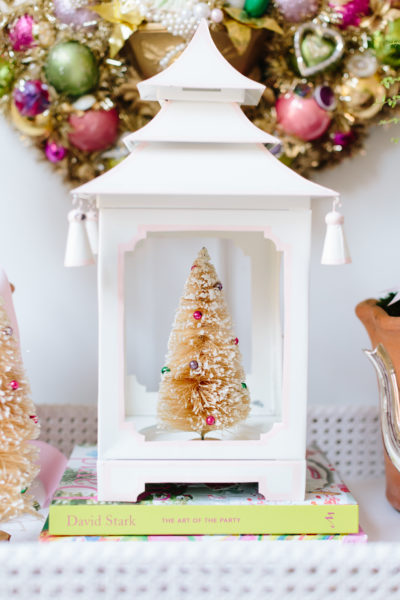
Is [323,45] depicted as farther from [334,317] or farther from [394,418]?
[394,418]

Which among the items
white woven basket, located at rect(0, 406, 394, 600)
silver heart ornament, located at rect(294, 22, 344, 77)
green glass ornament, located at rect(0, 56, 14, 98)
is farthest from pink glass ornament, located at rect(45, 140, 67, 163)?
white woven basket, located at rect(0, 406, 394, 600)

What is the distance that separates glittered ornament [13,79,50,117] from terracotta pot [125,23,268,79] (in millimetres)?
173

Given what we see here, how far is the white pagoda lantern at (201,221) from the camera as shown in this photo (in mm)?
752

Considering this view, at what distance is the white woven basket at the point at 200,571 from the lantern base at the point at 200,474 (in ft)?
0.37

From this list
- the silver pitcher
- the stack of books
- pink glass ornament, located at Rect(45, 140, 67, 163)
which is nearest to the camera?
the stack of books

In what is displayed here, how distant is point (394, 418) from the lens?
2.89 feet

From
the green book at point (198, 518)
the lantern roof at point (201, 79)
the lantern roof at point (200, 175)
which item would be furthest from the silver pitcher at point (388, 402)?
the lantern roof at point (201, 79)

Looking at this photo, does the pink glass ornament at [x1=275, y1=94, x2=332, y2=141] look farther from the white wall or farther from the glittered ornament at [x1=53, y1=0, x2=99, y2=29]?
the glittered ornament at [x1=53, y1=0, x2=99, y2=29]

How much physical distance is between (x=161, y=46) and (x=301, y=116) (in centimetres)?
27

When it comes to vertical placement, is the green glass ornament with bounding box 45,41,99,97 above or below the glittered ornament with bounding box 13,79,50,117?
above

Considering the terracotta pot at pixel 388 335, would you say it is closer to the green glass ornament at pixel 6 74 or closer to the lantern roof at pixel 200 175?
the lantern roof at pixel 200 175

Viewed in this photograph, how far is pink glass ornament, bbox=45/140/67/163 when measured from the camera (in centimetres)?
112

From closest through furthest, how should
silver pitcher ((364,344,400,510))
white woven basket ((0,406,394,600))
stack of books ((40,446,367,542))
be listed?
white woven basket ((0,406,394,600)) < stack of books ((40,446,367,542)) < silver pitcher ((364,344,400,510))

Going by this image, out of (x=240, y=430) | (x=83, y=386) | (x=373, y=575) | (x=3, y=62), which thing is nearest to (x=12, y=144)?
(x=3, y=62)
